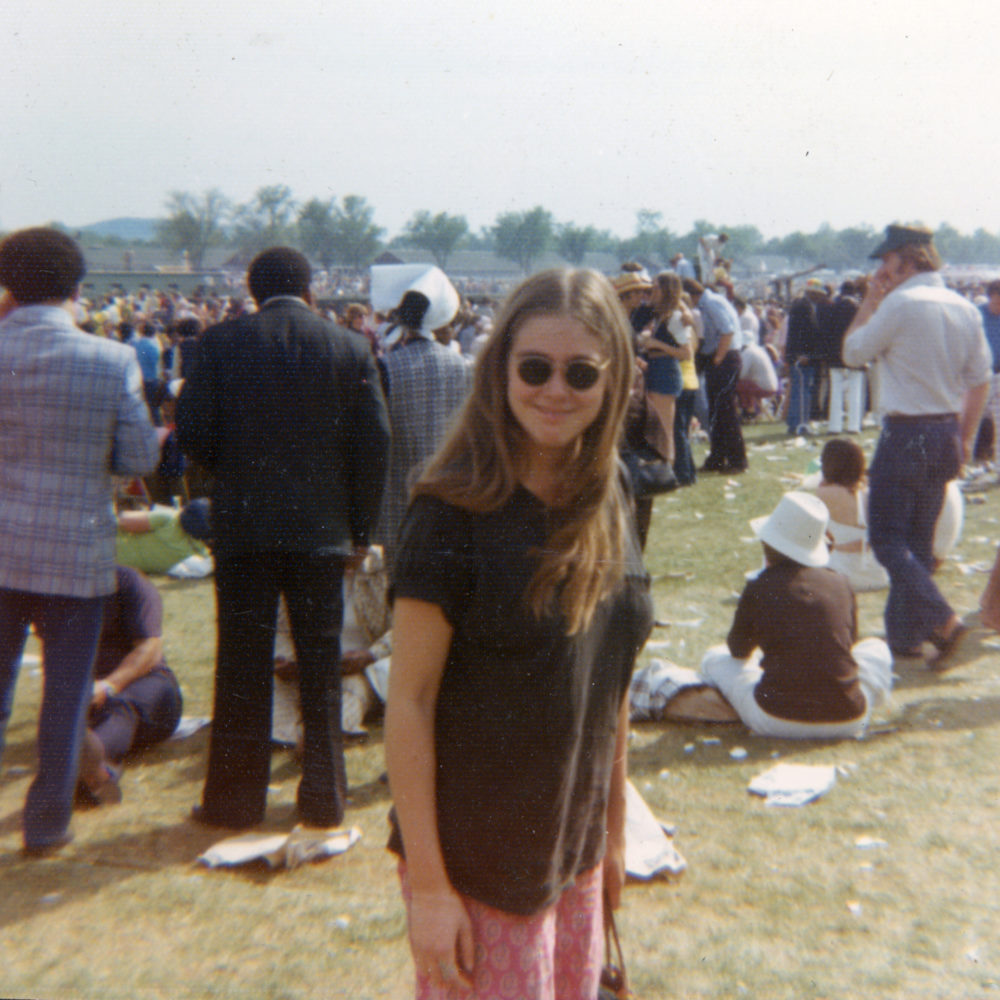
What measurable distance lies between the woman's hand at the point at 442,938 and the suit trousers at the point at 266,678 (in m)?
2.23

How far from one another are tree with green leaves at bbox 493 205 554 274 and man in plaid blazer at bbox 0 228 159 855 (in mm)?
2061

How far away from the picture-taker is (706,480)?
10984mm

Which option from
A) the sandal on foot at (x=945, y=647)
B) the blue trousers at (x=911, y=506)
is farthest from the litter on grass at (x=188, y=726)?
the sandal on foot at (x=945, y=647)

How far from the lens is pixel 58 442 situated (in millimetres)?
3527

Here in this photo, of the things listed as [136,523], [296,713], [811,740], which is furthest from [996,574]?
[136,523]

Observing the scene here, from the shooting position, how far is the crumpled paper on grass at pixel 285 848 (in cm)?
366

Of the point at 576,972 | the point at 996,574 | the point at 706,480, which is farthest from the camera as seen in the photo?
the point at 706,480


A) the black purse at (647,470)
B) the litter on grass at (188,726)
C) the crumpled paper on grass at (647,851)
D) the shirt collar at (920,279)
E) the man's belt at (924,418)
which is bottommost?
the litter on grass at (188,726)

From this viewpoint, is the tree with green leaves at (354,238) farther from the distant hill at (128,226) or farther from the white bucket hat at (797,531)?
the white bucket hat at (797,531)

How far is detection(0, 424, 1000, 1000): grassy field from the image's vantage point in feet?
9.78

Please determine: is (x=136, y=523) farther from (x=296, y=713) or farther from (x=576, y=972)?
(x=576, y=972)

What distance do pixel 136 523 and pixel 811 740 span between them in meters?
4.87

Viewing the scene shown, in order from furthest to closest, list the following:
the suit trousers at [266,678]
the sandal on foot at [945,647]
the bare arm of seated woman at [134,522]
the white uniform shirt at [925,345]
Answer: the bare arm of seated woman at [134,522], the sandal on foot at [945,647], the white uniform shirt at [925,345], the suit trousers at [266,678]

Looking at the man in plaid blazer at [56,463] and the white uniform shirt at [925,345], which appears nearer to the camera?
the man in plaid blazer at [56,463]
